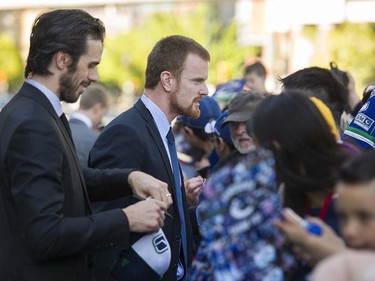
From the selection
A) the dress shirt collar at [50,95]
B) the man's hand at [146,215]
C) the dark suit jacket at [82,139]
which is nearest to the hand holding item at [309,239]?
the man's hand at [146,215]

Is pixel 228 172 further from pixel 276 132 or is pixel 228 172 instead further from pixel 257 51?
pixel 257 51

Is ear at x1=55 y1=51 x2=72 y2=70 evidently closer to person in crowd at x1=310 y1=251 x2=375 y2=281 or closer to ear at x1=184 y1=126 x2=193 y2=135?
person in crowd at x1=310 y1=251 x2=375 y2=281

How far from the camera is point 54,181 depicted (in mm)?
3938

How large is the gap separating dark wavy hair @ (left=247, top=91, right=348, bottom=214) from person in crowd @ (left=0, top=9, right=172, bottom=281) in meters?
0.94

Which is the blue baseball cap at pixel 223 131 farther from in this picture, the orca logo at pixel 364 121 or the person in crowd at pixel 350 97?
the person in crowd at pixel 350 97

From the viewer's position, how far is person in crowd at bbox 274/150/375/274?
9.02ft

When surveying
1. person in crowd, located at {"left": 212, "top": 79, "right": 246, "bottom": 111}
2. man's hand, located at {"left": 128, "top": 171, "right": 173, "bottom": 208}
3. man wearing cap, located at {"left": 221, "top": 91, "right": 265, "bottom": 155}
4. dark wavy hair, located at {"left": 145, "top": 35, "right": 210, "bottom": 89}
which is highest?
dark wavy hair, located at {"left": 145, "top": 35, "right": 210, "bottom": 89}

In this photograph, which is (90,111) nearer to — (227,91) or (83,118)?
(83,118)

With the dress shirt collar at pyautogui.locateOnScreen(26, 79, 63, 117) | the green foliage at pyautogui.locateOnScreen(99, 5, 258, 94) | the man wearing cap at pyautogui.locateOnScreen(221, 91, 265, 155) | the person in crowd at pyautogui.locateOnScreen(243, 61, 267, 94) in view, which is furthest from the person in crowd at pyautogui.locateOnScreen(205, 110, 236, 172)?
the green foliage at pyautogui.locateOnScreen(99, 5, 258, 94)

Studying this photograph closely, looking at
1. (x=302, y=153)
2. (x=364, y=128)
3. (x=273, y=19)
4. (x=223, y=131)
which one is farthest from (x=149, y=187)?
(x=273, y=19)

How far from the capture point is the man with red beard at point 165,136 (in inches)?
200

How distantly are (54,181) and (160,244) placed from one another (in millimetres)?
939

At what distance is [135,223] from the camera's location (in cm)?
408

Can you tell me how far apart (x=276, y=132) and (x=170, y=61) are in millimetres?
2462
